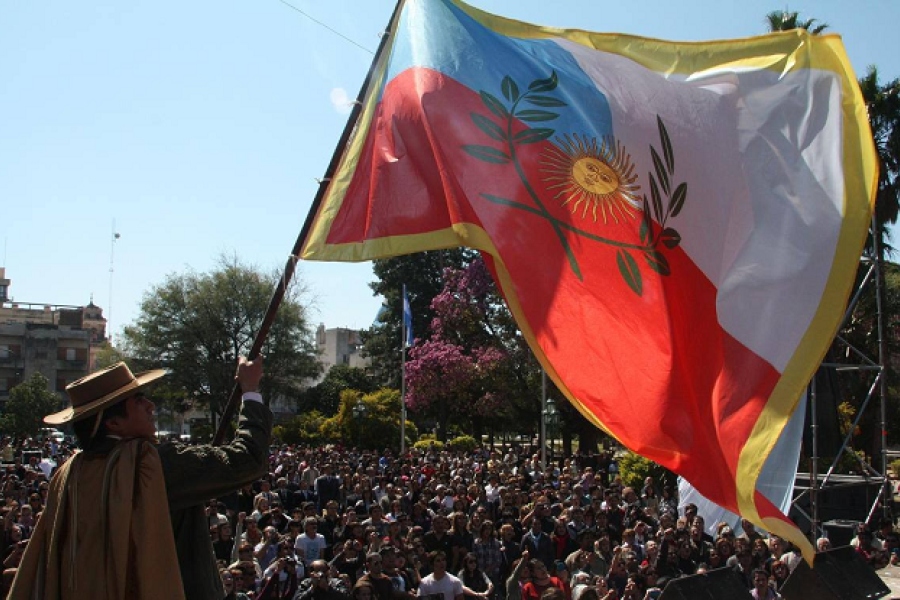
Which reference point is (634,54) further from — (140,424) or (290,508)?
(290,508)

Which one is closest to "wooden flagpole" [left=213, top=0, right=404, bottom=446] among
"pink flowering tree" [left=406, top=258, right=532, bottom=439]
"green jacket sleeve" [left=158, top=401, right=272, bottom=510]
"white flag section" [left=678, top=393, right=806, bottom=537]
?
"green jacket sleeve" [left=158, top=401, right=272, bottom=510]

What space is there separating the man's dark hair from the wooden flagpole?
1.77 ft

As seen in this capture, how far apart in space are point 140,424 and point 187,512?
15.0 inches

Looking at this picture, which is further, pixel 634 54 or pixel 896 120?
pixel 896 120

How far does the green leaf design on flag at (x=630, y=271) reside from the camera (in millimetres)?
5871

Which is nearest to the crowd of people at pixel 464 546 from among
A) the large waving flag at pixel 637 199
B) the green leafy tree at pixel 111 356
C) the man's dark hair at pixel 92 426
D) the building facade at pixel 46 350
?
the large waving flag at pixel 637 199

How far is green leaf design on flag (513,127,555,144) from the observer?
615cm

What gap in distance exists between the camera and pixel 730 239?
230 inches

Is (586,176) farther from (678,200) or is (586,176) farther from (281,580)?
(281,580)

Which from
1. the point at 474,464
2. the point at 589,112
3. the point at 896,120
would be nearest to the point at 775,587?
the point at 589,112

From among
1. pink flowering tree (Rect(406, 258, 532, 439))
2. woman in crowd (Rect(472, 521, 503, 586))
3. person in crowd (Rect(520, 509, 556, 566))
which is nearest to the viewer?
woman in crowd (Rect(472, 521, 503, 586))

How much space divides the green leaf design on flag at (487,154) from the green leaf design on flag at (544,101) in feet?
1.47

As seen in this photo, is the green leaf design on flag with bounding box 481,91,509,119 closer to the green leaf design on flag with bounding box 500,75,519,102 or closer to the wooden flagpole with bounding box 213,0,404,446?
the green leaf design on flag with bounding box 500,75,519,102

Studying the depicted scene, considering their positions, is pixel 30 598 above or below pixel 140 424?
below
